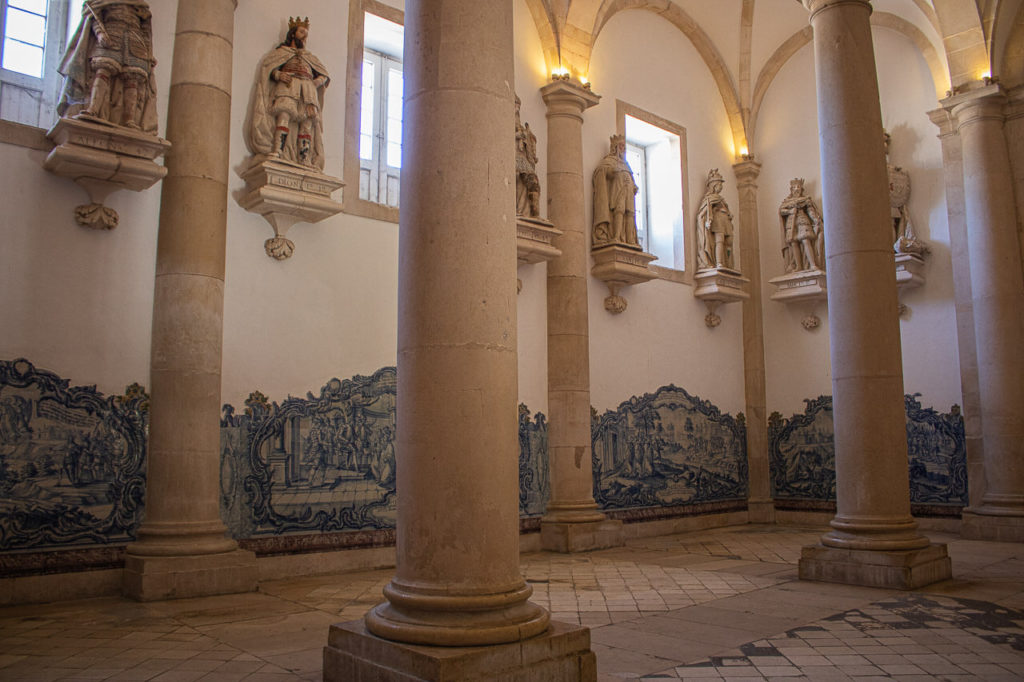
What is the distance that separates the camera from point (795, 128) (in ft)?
50.5

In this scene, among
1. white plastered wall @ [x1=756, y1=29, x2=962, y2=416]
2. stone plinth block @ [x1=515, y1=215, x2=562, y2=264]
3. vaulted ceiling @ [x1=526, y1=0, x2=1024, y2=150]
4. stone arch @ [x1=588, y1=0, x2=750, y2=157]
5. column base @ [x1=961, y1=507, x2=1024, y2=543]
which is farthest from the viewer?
stone arch @ [x1=588, y1=0, x2=750, y2=157]

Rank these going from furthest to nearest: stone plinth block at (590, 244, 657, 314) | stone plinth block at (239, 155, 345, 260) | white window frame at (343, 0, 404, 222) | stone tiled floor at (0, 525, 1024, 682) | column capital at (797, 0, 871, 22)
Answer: stone plinth block at (590, 244, 657, 314)
white window frame at (343, 0, 404, 222)
stone plinth block at (239, 155, 345, 260)
column capital at (797, 0, 871, 22)
stone tiled floor at (0, 525, 1024, 682)

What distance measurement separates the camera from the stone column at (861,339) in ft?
25.2

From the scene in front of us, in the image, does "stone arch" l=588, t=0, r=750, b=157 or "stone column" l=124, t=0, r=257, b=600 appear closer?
"stone column" l=124, t=0, r=257, b=600

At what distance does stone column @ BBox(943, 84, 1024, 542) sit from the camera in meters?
11.5

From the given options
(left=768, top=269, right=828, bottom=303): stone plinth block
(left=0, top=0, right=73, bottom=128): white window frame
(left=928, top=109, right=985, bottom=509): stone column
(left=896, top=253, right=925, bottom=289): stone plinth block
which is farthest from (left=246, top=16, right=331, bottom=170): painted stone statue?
(left=928, top=109, right=985, bottom=509): stone column

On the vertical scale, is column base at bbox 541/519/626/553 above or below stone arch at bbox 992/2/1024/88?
below

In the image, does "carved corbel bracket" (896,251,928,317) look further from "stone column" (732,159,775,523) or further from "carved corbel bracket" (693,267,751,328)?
"stone column" (732,159,775,523)

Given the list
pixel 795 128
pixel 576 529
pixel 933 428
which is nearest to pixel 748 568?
pixel 576 529

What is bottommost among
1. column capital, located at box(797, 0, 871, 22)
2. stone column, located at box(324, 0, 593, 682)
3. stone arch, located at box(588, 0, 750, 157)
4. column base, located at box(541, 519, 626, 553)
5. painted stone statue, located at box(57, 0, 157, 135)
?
column base, located at box(541, 519, 626, 553)

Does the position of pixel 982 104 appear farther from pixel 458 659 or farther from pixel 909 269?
pixel 458 659

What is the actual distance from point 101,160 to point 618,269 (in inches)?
286

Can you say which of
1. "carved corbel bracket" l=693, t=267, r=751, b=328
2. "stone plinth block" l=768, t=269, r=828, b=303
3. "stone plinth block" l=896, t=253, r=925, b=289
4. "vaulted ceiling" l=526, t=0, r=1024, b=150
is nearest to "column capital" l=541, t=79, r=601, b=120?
→ "vaulted ceiling" l=526, t=0, r=1024, b=150

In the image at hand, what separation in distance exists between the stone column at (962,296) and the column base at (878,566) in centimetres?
500
